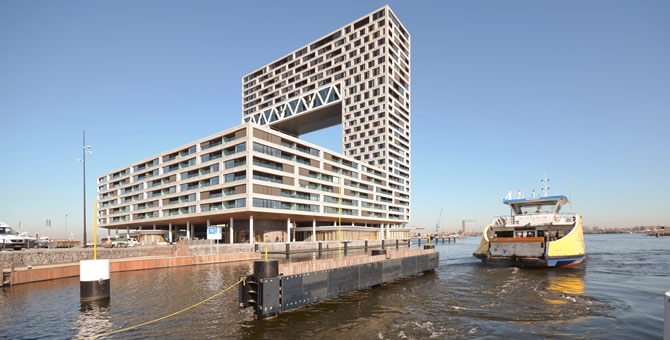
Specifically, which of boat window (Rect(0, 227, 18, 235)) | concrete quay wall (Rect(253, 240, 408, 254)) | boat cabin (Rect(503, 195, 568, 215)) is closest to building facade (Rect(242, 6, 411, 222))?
concrete quay wall (Rect(253, 240, 408, 254))

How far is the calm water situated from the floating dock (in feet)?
1.67

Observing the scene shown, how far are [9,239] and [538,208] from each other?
61.9 meters

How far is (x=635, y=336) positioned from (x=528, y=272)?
19.0 meters

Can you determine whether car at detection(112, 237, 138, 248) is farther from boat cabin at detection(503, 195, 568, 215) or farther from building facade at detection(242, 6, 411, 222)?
building facade at detection(242, 6, 411, 222)

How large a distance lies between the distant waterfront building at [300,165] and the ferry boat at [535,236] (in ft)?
87.3

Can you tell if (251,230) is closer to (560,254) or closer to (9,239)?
(9,239)

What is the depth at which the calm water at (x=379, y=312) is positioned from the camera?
13.2 meters

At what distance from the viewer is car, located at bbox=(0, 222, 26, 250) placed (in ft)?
144

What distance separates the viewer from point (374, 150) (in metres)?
112

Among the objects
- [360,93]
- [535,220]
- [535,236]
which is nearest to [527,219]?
[535,220]

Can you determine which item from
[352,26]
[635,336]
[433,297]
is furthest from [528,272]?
[352,26]

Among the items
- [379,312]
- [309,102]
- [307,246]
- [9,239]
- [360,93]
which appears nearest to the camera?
[379,312]

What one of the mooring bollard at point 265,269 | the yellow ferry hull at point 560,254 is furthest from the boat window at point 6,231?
the yellow ferry hull at point 560,254

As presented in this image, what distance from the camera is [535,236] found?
3541 cm
